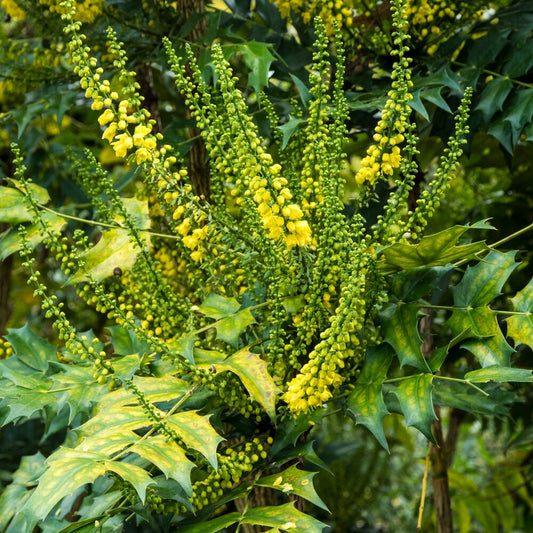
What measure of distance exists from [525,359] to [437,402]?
681 mm

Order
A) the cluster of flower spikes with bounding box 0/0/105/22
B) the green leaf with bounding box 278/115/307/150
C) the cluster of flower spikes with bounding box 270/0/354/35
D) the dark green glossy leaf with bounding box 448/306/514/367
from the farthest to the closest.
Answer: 1. the cluster of flower spikes with bounding box 0/0/105/22
2. the cluster of flower spikes with bounding box 270/0/354/35
3. the green leaf with bounding box 278/115/307/150
4. the dark green glossy leaf with bounding box 448/306/514/367

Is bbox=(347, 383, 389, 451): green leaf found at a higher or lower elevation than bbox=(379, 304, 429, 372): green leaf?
lower

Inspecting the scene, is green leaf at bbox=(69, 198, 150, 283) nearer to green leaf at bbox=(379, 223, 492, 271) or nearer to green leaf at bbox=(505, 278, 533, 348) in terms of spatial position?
green leaf at bbox=(379, 223, 492, 271)

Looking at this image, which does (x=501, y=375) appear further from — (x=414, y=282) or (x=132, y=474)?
(x=132, y=474)

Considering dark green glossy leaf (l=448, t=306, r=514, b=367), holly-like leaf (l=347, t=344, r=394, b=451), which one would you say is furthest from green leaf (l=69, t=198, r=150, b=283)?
dark green glossy leaf (l=448, t=306, r=514, b=367)

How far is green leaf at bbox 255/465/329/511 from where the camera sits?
1.14 meters

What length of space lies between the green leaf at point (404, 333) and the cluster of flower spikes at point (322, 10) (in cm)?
68

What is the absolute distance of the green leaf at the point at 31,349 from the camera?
162 cm

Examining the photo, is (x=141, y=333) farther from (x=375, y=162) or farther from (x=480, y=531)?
(x=480, y=531)

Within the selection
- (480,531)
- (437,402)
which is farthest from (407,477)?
(437,402)

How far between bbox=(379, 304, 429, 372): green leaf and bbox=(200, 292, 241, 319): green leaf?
0.27m

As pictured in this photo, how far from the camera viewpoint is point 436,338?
2.08m

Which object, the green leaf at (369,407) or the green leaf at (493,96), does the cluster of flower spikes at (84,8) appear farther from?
the green leaf at (369,407)

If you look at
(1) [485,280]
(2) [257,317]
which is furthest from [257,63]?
(1) [485,280]
